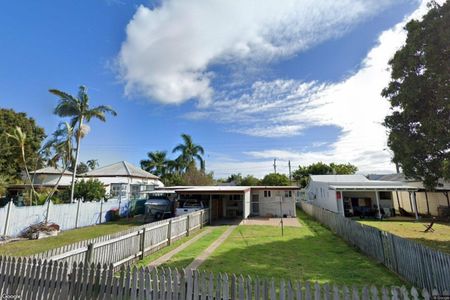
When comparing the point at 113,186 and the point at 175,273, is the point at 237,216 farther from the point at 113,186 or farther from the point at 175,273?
the point at 175,273

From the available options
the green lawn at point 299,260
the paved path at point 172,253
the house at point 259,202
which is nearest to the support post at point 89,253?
the paved path at point 172,253

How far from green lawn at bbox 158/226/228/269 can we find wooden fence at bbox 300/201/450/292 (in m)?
6.40

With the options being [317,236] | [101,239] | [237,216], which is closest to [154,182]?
[237,216]

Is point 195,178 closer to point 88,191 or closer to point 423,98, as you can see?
point 88,191

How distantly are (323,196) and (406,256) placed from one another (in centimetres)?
2141

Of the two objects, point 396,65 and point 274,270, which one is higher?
point 396,65

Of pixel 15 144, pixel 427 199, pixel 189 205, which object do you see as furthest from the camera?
pixel 15 144

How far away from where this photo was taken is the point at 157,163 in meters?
44.0

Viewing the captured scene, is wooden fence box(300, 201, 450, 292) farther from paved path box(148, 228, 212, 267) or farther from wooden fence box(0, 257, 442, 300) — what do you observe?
paved path box(148, 228, 212, 267)

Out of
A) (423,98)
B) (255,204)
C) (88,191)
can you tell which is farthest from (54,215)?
(423,98)

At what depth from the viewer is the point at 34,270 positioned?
15.6 feet

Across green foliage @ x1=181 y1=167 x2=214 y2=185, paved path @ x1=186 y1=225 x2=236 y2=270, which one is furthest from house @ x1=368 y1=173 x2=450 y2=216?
green foliage @ x1=181 y1=167 x2=214 y2=185

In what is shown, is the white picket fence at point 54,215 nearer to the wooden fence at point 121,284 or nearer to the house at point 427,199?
the wooden fence at point 121,284

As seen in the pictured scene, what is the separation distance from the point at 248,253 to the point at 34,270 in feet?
23.7
